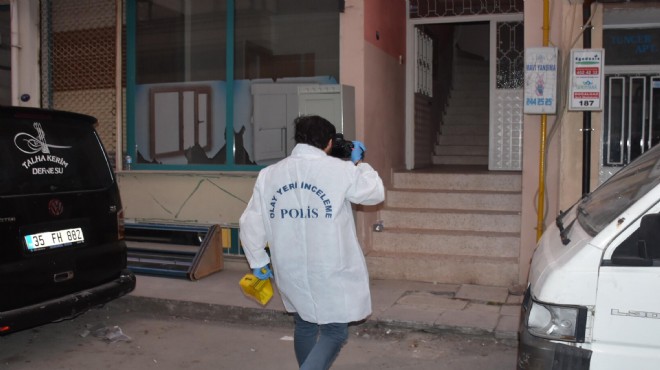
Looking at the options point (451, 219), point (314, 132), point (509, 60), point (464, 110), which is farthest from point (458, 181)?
point (314, 132)

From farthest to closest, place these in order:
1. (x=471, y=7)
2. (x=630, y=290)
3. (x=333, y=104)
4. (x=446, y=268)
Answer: (x=471, y=7) < (x=446, y=268) < (x=333, y=104) < (x=630, y=290)

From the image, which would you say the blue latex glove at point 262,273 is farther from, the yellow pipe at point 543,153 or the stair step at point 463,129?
the stair step at point 463,129

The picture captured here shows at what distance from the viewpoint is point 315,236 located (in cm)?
377

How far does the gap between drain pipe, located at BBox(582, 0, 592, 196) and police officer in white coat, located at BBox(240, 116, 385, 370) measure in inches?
139

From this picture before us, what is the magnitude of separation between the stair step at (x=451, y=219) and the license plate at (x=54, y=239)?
13.0 ft

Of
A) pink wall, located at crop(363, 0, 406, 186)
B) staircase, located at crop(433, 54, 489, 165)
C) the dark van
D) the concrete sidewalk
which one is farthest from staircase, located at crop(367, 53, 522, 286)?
the dark van

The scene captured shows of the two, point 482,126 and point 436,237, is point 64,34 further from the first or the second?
point 482,126

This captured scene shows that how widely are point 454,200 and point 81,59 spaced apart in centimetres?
551

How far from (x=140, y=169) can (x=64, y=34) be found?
2.29 meters

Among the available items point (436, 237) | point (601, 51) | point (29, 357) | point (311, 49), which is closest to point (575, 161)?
point (601, 51)

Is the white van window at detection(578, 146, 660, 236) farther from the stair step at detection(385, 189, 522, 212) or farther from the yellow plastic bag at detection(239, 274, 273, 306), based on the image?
the stair step at detection(385, 189, 522, 212)

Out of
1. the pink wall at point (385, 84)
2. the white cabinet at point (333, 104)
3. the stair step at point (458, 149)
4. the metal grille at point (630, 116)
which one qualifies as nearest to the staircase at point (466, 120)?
the stair step at point (458, 149)

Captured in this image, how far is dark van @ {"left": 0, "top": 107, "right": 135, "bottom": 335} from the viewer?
5.01 metres

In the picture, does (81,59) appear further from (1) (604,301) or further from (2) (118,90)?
(1) (604,301)
